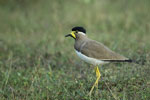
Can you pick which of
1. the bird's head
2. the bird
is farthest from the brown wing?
the bird's head

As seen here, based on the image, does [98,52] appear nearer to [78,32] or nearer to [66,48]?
[78,32]

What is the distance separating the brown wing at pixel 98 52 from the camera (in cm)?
491

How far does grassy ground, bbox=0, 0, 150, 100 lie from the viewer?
16.6 feet

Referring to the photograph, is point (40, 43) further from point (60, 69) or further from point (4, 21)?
point (4, 21)

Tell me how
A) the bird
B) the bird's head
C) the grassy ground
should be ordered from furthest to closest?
the bird's head < the grassy ground < the bird

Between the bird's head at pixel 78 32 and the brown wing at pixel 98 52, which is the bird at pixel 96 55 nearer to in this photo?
the brown wing at pixel 98 52

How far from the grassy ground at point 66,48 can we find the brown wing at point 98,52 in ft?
1.42

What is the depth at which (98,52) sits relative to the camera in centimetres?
505

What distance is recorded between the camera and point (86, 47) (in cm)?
512

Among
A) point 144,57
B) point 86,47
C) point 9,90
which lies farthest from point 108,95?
point 9,90

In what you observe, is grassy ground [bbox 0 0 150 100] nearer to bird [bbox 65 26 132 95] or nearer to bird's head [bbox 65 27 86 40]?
bird [bbox 65 26 132 95]

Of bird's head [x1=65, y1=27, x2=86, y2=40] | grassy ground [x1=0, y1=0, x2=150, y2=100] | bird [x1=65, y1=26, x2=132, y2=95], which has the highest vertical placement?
bird's head [x1=65, y1=27, x2=86, y2=40]

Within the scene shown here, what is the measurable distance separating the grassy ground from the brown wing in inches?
17.1

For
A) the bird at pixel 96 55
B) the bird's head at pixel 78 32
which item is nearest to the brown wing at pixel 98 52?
the bird at pixel 96 55
